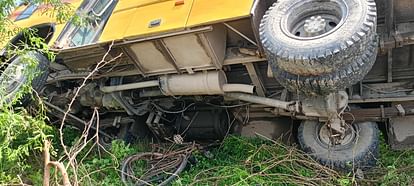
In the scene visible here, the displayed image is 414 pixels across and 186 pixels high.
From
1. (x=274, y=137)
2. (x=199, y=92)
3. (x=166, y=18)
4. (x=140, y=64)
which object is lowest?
(x=274, y=137)

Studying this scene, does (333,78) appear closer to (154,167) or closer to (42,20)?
(154,167)

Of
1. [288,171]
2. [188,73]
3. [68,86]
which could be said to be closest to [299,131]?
[288,171]

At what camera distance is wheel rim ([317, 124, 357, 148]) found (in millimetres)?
4121

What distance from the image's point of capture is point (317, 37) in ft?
10.7

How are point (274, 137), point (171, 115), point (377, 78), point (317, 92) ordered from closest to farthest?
1. point (317, 92)
2. point (377, 78)
3. point (274, 137)
4. point (171, 115)

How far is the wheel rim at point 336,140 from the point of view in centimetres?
412

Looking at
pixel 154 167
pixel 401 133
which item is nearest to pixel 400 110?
pixel 401 133

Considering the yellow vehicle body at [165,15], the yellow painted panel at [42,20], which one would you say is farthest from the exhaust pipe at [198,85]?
the yellow painted panel at [42,20]

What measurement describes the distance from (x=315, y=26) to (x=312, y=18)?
11 centimetres

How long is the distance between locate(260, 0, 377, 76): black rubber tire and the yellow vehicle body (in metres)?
0.33

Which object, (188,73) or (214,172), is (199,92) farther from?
(214,172)

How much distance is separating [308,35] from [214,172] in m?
1.69

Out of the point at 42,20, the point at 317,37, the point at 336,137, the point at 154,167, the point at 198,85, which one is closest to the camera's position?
the point at 317,37

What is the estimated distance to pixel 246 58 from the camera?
401 centimetres
